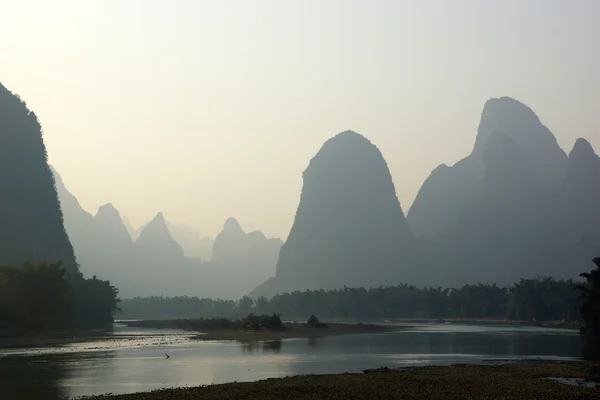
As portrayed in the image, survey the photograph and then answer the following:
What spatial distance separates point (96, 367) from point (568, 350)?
32437 mm

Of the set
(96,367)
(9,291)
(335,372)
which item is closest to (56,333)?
(9,291)

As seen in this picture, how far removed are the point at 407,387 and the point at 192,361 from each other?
19526mm

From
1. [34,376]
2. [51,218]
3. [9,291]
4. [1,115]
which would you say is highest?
[1,115]

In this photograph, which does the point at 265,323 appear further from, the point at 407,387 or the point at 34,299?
the point at 407,387

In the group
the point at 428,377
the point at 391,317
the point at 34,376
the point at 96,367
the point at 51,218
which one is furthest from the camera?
the point at 391,317

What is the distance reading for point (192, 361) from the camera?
4400 centimetres

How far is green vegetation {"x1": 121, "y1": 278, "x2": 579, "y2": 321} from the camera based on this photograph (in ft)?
364

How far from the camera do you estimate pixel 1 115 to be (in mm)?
137500

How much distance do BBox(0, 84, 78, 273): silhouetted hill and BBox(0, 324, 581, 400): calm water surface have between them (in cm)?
6182

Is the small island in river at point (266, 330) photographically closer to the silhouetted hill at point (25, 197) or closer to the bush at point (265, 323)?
the bush at point (265, 323)

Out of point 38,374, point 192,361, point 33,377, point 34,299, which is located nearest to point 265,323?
point 34,299

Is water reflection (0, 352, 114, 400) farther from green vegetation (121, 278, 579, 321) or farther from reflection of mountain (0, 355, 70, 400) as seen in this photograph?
green vegetation (121, 278, 579, 321)

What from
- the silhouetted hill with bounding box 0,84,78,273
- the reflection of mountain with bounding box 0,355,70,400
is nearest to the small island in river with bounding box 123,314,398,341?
the reflection of mountain with bounding box 0,355,70,400

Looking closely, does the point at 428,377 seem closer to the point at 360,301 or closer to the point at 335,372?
the point at 335,372
